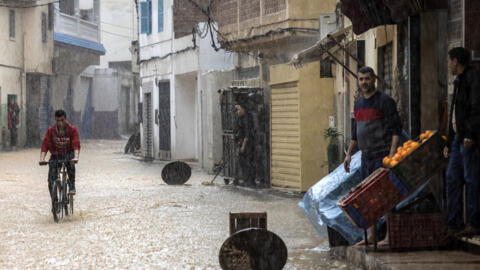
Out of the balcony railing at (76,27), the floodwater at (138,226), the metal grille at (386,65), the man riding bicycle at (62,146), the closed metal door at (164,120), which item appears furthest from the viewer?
the balcony railing at (76,27)

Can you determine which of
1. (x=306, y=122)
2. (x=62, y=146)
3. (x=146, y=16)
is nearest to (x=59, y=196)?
(x=62, y=146)

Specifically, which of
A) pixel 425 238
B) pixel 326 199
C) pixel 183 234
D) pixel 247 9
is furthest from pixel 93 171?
pixel 425 238

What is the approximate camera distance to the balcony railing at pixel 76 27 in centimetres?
4247

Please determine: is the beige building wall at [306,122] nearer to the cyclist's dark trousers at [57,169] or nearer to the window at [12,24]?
the cyclist's dark trousers at [57,169]

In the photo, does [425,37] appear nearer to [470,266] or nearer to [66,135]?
[470,266]

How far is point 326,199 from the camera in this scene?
335 inches

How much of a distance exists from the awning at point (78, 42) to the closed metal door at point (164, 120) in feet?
41.7

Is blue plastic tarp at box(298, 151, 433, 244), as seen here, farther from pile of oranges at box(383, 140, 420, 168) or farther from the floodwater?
pile of oranges at box(383, 140, 420, 168)

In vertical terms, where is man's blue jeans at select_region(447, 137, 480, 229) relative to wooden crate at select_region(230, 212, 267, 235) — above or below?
above

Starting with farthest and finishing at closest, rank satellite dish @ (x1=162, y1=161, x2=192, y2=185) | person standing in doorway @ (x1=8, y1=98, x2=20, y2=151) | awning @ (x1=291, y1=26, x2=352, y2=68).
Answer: person standing in doorway @ (x1=8, y1=98, x2=20, y2=151)
satellite dish @ (x1=162, y1=161, x2=192, y2=185)
awning @ (x1=291, y1=26, x2=352, y2=68)

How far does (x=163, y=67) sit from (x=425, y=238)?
23.7 metres

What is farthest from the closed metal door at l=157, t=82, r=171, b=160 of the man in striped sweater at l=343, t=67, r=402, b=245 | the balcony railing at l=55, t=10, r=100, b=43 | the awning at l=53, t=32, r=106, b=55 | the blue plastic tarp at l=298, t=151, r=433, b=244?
the man in striped sweater at l=343, t=67, r=402, b=245

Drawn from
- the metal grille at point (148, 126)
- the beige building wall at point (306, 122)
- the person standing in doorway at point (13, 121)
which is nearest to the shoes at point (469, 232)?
the beige building wall at point (306, 122)

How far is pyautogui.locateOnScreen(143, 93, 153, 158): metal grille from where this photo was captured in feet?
103
